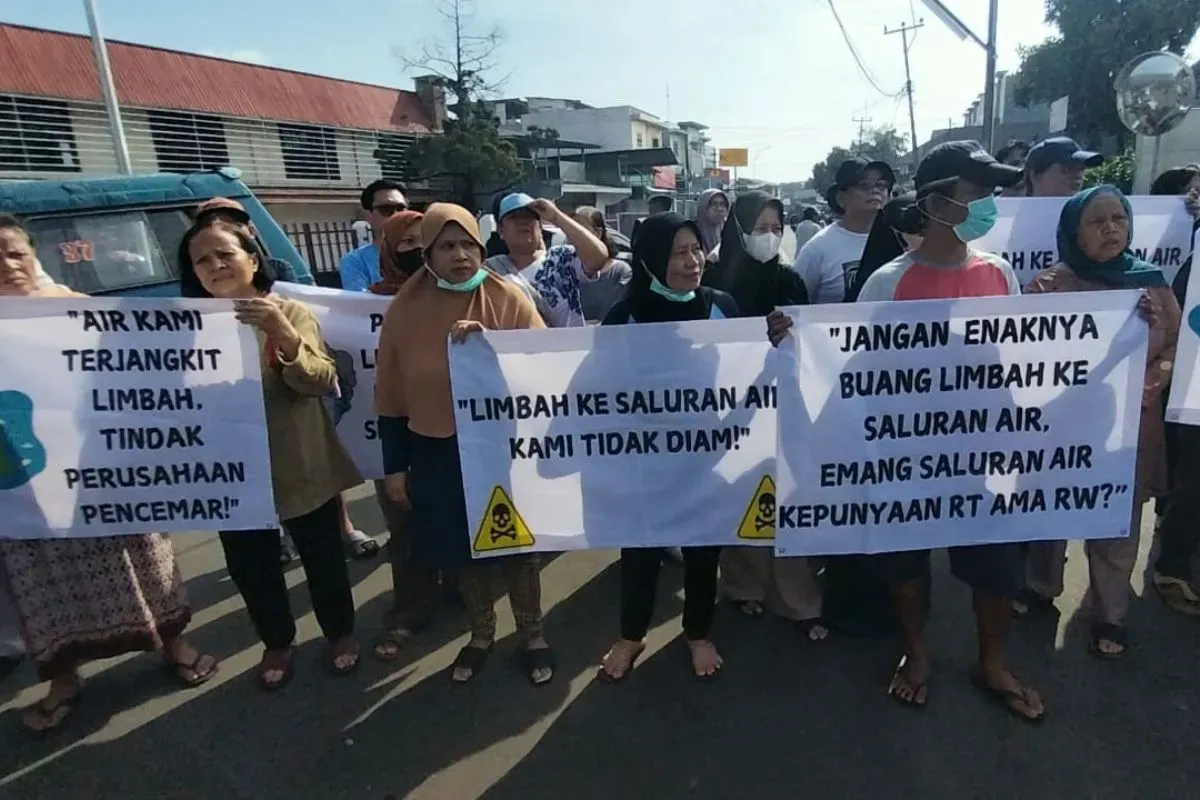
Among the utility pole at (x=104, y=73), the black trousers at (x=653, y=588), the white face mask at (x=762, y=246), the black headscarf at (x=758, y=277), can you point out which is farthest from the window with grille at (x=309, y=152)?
the black trousers at (x=653, y=588)

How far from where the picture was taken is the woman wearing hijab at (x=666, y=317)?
2.69m

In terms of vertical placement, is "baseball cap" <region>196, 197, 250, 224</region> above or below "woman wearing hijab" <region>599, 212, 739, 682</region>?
above

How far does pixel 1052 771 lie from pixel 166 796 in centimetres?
275

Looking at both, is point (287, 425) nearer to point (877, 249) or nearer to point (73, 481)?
point (73, 481)

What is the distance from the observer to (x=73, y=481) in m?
2.81

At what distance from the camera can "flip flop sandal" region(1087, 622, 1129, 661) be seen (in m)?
2.92

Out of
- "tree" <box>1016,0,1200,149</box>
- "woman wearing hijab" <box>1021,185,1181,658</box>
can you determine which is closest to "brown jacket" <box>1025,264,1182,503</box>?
"woman wearing hijab" <box>1021,185,1181,658</box>

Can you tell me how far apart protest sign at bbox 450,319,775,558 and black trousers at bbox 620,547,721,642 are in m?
0.16

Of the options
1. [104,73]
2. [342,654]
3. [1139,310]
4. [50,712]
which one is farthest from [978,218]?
[104,73]

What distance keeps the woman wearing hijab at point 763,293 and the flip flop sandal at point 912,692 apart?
42 cm

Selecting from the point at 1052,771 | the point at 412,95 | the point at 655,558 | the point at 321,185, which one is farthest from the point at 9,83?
the point at 1052,771

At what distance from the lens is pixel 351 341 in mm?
3512

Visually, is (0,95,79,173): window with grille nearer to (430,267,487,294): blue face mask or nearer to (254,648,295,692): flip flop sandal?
(254,648,295,692): flip flop sandal

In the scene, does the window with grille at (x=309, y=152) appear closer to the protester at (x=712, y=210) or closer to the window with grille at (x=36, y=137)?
the window with grille at (x=36, y=137)
